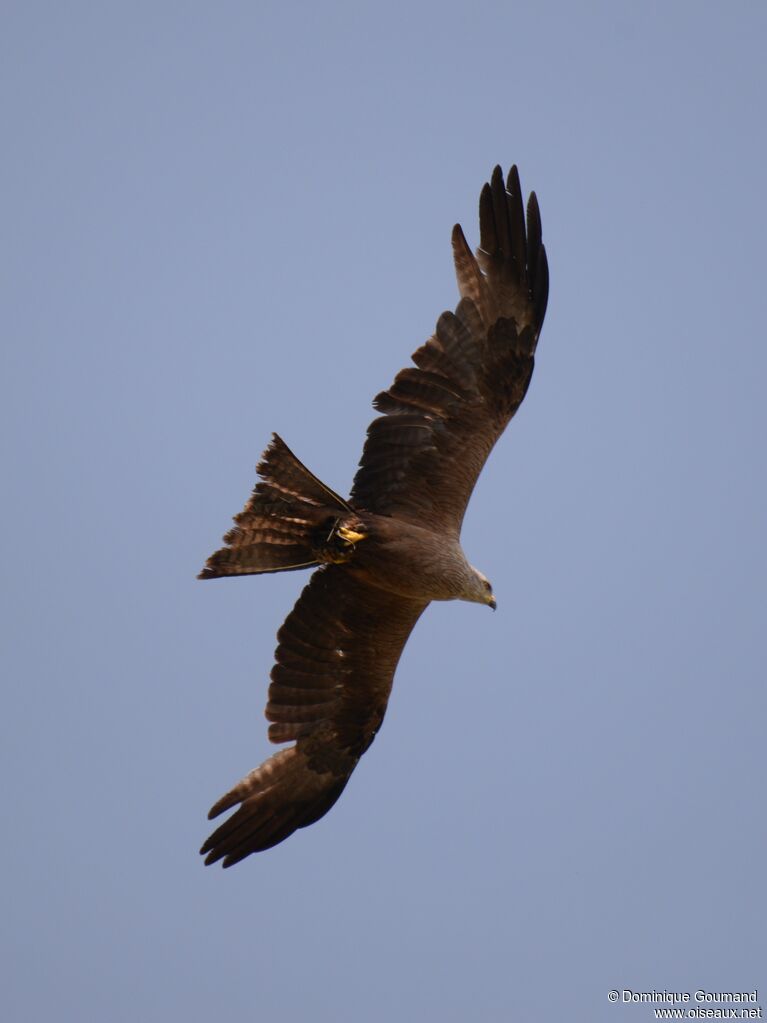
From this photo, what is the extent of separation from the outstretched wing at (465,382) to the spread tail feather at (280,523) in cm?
41

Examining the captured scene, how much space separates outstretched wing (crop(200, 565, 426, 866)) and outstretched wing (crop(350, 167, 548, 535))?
2.13 feet

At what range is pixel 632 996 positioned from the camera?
32.3 ft

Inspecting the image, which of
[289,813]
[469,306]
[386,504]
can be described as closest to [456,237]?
[469,306]

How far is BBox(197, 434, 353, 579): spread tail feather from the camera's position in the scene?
7.79 m

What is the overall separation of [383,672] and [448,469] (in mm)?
1426

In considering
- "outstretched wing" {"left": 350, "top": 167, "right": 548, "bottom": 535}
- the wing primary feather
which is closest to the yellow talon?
"outstretched wing" {"left": 350, "top": 167, "right": 548, "bottom": 535}

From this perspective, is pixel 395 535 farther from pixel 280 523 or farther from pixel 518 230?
pixel 518 230

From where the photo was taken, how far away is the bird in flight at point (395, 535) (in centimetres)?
816

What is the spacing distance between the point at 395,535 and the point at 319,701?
1.38 m

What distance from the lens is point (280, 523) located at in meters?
8.02

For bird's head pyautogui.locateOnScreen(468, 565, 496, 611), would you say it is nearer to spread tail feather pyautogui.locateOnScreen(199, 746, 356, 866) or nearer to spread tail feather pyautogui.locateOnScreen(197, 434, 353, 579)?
spread tail feather pyautogui.locateOnScreen(197, 434, 353, 579)

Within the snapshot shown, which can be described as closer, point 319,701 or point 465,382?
point 465,382

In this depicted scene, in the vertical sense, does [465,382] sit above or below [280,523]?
above

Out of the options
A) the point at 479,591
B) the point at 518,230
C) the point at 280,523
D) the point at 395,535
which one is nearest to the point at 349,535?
the point at 395,535
